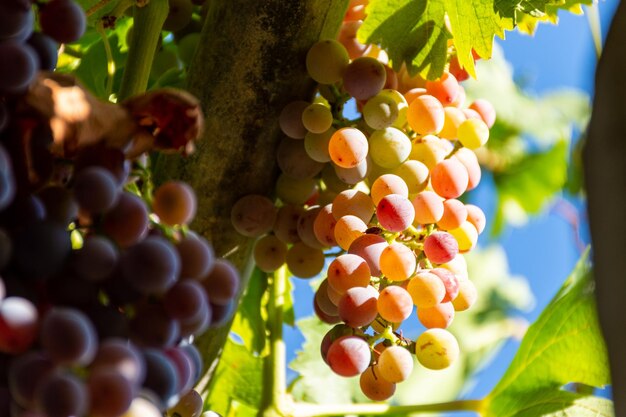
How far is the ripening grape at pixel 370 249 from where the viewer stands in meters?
0.80

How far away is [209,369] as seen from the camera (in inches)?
38.6

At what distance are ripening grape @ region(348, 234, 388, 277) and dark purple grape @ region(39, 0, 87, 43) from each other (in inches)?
13.6

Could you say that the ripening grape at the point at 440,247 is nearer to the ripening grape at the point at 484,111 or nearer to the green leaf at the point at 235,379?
the ripening grape at the point at 484,111

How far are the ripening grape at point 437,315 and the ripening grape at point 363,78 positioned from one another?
0.22m

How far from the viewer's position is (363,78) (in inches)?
34.7

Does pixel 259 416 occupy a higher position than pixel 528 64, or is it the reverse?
pixel 528 64

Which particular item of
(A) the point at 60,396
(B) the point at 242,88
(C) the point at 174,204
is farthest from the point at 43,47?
(B) the point at 242,88

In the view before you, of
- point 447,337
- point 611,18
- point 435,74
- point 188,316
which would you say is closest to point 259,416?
point 447,337

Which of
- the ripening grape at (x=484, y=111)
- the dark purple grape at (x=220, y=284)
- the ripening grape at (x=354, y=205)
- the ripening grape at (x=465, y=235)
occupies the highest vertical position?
the ripening grape at (x=484, y=111)

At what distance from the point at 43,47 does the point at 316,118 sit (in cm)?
36

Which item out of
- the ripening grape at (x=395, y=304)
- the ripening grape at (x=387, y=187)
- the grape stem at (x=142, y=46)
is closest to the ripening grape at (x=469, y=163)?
the ripening grape at (x=387, y=187)

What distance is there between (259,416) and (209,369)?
0.31ft

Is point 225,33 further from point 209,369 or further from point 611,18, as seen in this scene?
point 611,18

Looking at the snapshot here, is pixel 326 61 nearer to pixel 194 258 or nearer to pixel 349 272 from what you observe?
pixel 349 272
